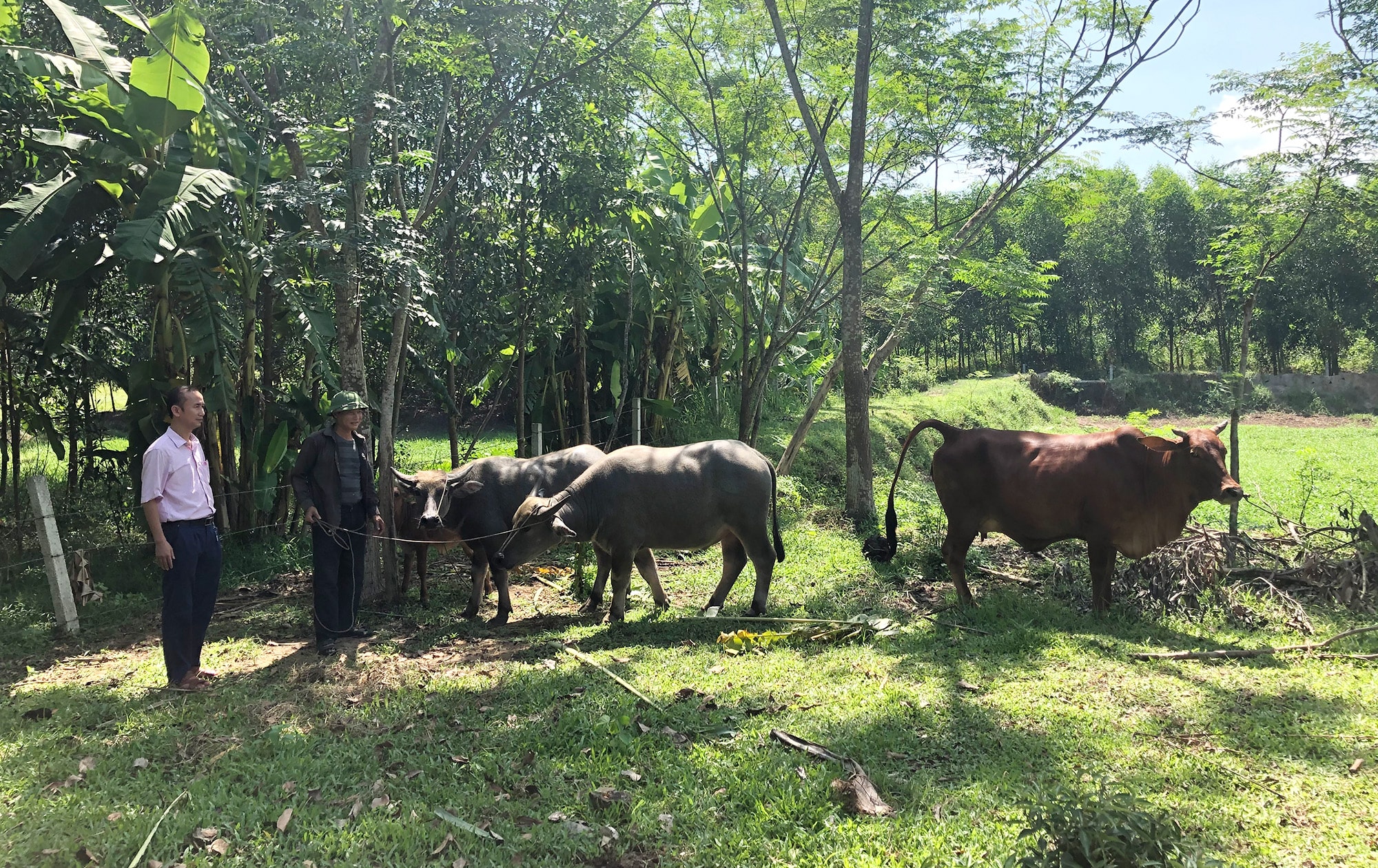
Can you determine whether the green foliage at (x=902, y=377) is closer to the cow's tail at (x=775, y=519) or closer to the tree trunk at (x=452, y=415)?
the tree trunk at (x=452, y=415)

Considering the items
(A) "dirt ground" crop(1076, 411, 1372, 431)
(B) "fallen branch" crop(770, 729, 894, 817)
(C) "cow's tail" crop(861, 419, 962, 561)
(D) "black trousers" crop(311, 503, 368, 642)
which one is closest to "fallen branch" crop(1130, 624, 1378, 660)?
(C) "cow's tail" crop(861, 419, 962, 561)

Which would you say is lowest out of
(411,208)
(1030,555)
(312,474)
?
(1030,555)

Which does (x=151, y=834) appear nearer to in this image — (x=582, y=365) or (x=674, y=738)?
(x=674, y=738)

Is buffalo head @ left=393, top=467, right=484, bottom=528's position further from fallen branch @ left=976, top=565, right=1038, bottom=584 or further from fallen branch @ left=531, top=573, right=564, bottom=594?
fallen branch @ left=976, top=565, right=1038, bottom=584

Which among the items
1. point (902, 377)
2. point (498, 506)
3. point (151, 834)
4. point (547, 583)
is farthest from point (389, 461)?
point (902, 377)

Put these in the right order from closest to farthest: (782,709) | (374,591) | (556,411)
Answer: (782,709), (374,591), (556,411)

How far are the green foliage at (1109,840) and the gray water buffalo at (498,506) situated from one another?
4.89 m

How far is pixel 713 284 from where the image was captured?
538 inches

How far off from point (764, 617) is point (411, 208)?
18.9ft

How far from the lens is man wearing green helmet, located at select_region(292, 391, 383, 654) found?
6.34 meters

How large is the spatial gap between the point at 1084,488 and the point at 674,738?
14.0ft

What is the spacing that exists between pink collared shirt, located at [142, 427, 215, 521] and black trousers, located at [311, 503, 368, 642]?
95 cm

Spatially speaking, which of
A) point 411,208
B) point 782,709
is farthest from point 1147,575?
point 411,208

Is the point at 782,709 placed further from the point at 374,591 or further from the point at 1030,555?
the point at 1030,555
